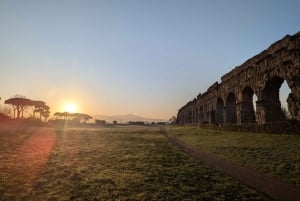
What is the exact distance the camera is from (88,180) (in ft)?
25.9

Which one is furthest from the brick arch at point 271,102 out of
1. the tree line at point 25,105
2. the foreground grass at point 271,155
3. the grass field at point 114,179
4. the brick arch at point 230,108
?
the tree line at point 25,105

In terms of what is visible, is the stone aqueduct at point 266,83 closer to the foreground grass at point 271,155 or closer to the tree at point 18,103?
the foreground grass at point 271,155

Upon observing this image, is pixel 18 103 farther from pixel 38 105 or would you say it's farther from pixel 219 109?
pixel 219 109

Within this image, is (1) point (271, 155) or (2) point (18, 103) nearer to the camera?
(1) point (271, 155)

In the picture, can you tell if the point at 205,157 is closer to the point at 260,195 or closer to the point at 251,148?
the point at 251,148

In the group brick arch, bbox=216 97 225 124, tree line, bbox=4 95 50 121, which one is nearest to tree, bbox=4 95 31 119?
tree line, bbox=4 95 50 121

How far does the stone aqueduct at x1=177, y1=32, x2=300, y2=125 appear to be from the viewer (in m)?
14.9

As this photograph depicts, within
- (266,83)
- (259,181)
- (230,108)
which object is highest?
(266,83)

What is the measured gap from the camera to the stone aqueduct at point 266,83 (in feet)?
48.9

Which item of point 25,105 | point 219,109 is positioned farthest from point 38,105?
point 219,109

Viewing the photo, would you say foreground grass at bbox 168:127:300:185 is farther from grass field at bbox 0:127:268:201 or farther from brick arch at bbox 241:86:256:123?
brick arch at bbox 241:86:256:123

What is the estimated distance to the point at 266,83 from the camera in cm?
1800

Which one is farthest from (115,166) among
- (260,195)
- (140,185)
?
(260,195)

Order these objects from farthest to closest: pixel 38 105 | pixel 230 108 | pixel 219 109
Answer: pixel 38 105
pixel 219 109
pixel 230 108
